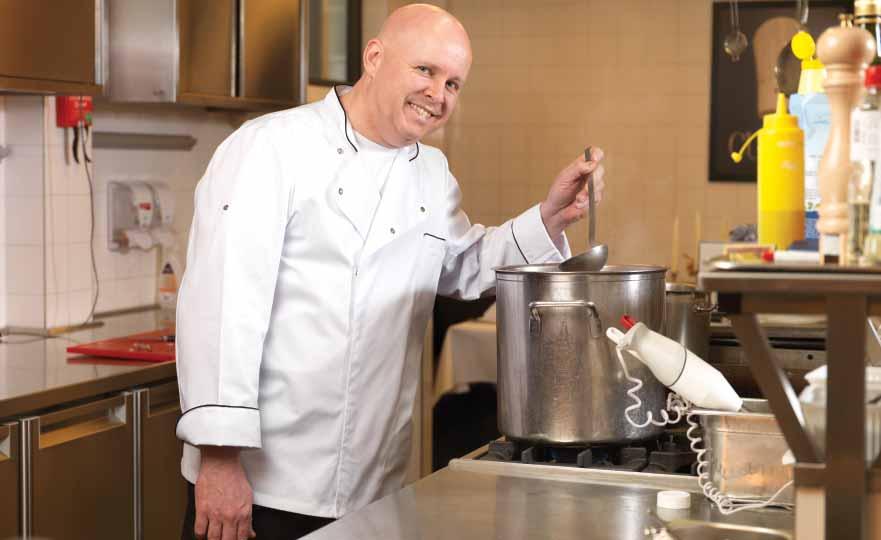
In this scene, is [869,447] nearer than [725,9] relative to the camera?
Yes

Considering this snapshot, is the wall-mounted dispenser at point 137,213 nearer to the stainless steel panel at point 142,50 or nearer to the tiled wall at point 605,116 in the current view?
the stainless steel panel at point 142,50

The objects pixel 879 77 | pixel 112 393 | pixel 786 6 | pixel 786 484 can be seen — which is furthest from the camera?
pixel 786 6

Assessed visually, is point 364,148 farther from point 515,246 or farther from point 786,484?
point 786,484

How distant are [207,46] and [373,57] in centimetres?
157

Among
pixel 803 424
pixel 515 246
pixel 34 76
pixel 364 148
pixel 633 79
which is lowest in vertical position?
pixel 803 424

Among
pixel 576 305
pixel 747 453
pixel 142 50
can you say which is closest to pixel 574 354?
pixel 576 305

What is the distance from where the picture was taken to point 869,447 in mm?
1336

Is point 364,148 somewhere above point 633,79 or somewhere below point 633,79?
below

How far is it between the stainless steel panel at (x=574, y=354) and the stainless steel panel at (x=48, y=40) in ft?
5.43

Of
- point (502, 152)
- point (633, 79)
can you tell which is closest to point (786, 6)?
point (633, 79)

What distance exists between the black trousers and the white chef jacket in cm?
2

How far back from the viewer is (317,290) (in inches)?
89.7

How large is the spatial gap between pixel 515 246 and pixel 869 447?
122 cm

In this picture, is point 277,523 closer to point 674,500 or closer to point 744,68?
point 674,500
